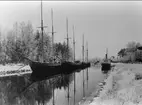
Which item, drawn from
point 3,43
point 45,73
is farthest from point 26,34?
point 45,73

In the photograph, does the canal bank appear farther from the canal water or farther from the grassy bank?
the canal water

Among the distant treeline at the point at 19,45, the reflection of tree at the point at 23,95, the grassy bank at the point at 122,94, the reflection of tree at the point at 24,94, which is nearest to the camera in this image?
the grassy bank at the point at 122,94

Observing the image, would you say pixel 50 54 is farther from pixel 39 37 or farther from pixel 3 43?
pixel 3 43

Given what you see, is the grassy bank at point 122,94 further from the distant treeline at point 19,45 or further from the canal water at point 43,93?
the distant treeline at point 19,45

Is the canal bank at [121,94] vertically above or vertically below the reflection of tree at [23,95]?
above

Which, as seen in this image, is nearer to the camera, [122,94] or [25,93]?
[122,94]

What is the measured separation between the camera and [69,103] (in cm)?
1293

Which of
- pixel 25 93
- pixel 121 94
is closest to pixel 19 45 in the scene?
pixel 25 93

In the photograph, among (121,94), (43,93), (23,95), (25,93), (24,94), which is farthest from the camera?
(25,93)

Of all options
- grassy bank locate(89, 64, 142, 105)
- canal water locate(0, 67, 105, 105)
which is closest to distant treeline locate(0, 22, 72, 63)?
canal water locate(0, 67, 105, 105)

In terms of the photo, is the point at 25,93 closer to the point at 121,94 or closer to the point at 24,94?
the point at 24,94

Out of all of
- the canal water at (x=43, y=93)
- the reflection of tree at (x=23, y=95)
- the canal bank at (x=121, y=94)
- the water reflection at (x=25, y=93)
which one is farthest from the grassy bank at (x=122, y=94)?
the reflection of tree at (x=23, y=95)

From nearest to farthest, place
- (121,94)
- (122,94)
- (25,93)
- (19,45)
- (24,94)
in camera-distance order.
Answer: (122,94) → (121,94) → (24,94) → (25,93) → (19,45)

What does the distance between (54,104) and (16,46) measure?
141 ft
